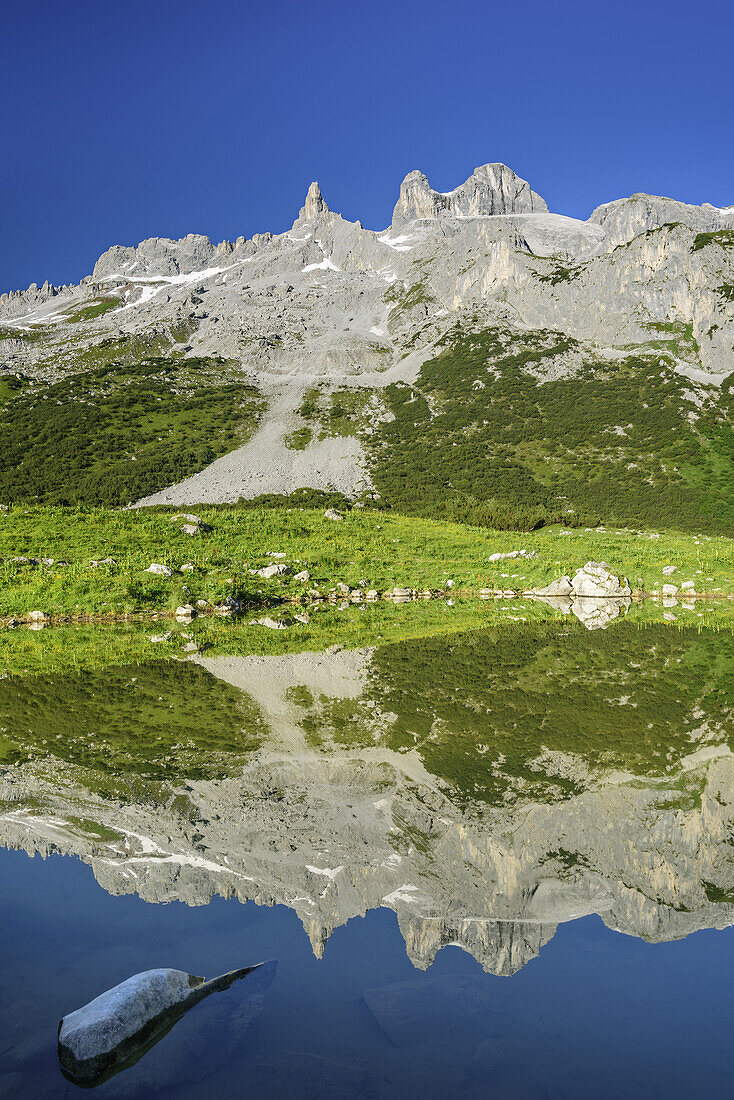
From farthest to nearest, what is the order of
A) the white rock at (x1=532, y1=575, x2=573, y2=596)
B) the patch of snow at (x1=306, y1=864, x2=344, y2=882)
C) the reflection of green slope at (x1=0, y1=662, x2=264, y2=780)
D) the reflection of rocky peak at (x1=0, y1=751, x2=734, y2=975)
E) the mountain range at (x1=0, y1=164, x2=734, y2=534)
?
the mountain range at (x1=0, y1=164, x2=734, y2=534)
the white rock at (x1=532, y1=575, x2=573, y2=596)
the reflection of green slope at (x1=0, y1=662, x2=264, y2=780)
the patch of snow at (x1=306, y1=864, x2=344, y2=882)
the reflection of rocky peak at (x1=0, y1=751, x2=734, y2=975)

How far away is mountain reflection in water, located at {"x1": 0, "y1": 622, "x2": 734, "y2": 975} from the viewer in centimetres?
707

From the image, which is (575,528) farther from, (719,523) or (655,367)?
(655,367)

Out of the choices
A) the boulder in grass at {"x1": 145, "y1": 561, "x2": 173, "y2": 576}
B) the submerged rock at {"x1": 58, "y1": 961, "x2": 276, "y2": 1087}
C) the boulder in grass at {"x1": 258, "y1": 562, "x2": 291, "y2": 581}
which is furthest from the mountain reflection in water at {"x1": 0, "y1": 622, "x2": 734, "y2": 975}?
the boulder in grass at {"x1": 258, "y1": 562, "x2": 291, "y2": 581}

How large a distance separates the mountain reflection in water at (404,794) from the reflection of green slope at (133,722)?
64 mm

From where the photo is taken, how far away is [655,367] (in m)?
126

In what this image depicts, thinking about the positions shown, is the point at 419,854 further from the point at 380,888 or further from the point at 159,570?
the point at 159,570

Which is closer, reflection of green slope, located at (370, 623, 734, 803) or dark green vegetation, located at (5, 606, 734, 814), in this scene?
dark green vegetation, located at (5, 606, 734, 814)

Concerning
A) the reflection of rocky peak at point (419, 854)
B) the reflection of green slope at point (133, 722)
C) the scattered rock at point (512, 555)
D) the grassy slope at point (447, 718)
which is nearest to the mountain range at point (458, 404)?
the scattered rock at point (512, 555)

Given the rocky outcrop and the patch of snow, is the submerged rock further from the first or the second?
the rocky outcrop

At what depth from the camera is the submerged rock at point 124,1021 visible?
4.89 meters

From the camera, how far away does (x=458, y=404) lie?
5138 inches

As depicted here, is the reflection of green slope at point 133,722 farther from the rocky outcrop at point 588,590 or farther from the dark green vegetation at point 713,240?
the dark green vegetation at point 713,240

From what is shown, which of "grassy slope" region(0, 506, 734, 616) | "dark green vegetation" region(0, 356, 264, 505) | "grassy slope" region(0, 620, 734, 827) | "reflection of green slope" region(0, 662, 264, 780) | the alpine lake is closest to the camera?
the alpine lake

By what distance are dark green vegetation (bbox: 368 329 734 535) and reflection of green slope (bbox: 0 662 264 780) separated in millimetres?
50055
